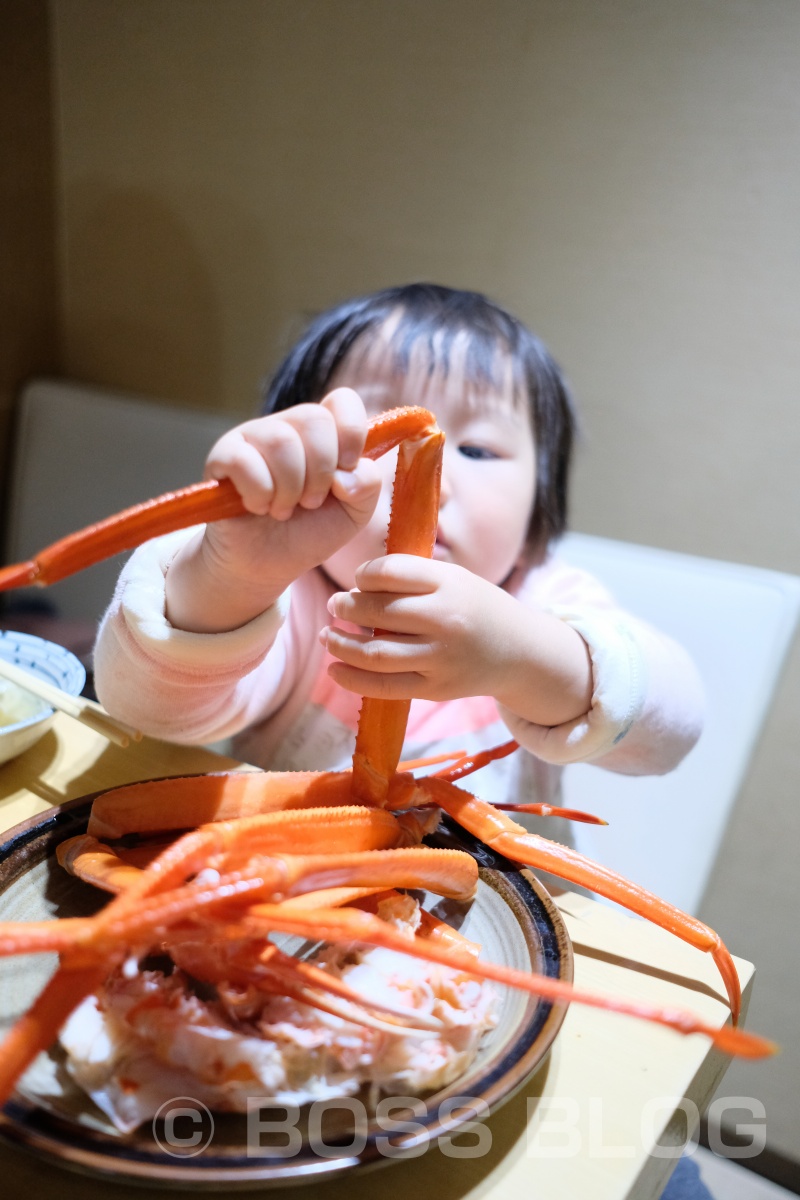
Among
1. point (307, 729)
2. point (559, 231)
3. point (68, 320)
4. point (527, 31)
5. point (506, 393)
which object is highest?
point (527, 31)

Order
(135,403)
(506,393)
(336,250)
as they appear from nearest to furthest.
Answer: (506,393) < (336,250) < (135,403)

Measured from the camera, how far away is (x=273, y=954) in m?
0.37

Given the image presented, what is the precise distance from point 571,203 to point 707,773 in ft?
2.29

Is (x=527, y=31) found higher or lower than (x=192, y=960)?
higher

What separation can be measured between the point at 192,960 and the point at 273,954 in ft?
0.16

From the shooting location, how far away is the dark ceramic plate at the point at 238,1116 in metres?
0.30

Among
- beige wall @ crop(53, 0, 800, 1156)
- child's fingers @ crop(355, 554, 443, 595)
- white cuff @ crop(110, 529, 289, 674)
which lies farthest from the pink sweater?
beige wall @ crop(53, 0, 800, 1156)

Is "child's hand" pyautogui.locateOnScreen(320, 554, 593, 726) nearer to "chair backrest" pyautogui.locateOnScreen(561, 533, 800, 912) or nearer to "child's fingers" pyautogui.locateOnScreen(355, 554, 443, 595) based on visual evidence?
"child's fingers" pyautogui.locateOnScreen(355, 554, 443, 595)

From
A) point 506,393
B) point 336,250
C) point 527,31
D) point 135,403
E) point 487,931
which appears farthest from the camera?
point 135,403

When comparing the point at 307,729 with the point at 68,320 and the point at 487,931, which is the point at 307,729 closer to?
the point at 487,931

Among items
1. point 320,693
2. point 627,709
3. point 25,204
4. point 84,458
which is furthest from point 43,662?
point 25,204

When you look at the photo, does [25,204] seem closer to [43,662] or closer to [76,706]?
[43,662]

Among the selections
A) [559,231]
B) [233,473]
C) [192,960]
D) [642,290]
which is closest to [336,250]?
[559,231]

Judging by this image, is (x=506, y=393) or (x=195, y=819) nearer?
(x=195, y=819)
